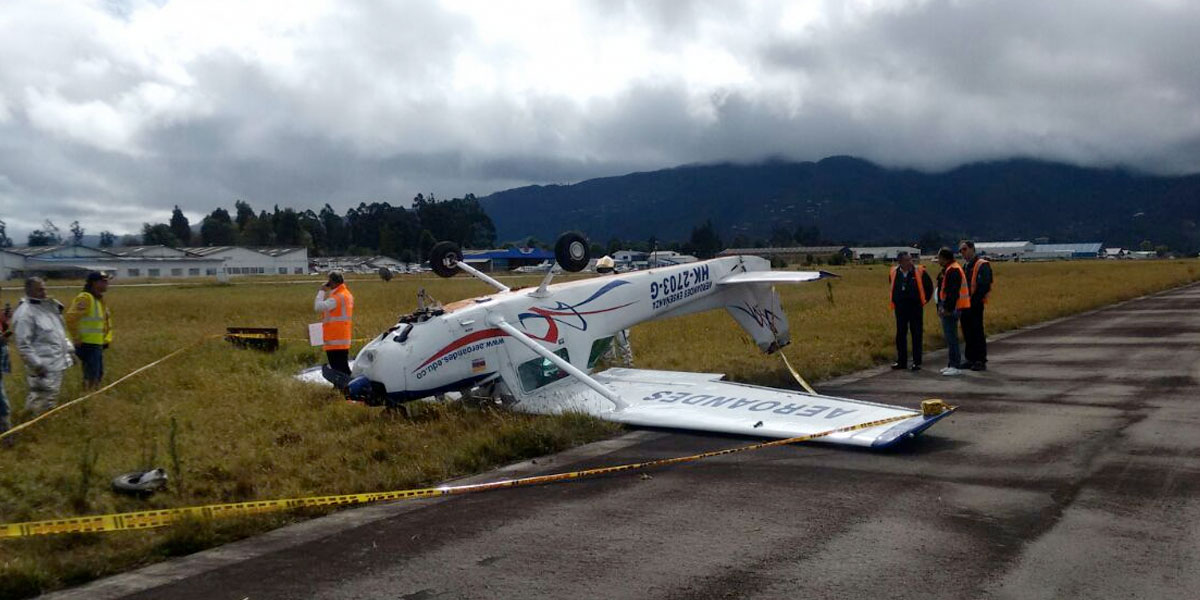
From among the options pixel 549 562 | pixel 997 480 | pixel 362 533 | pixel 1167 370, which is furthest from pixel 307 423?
pixel 1167 370

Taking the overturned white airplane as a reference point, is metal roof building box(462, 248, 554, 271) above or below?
above

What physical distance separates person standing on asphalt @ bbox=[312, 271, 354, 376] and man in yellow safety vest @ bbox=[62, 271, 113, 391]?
2795 mm

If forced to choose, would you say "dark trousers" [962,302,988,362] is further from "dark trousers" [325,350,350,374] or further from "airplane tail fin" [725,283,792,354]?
"dark trousers" [325,350,350,374]

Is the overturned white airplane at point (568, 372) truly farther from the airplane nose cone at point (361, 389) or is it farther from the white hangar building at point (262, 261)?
the white hangar building at point (262, 261)

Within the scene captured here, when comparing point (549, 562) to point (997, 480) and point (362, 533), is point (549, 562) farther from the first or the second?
point (997, 480)

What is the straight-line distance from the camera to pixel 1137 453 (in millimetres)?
7820

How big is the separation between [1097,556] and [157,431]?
28.6 feet

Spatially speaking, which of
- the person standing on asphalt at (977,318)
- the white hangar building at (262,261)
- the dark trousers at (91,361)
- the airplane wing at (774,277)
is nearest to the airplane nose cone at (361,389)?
the dark trousers at (91,361)

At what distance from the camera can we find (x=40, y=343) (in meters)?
9.98

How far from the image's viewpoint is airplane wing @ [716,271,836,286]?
12.2 m

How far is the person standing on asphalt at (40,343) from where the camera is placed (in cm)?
987

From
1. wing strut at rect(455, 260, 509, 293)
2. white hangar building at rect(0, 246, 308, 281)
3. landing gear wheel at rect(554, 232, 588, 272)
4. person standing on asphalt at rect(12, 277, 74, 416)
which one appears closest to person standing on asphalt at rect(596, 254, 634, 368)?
landing gear wheel at rect(554, 232, 588, 272)

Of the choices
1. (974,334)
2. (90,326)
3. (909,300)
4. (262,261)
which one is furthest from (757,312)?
(262,261)

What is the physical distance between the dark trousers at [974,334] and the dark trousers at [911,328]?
2.31 ft
